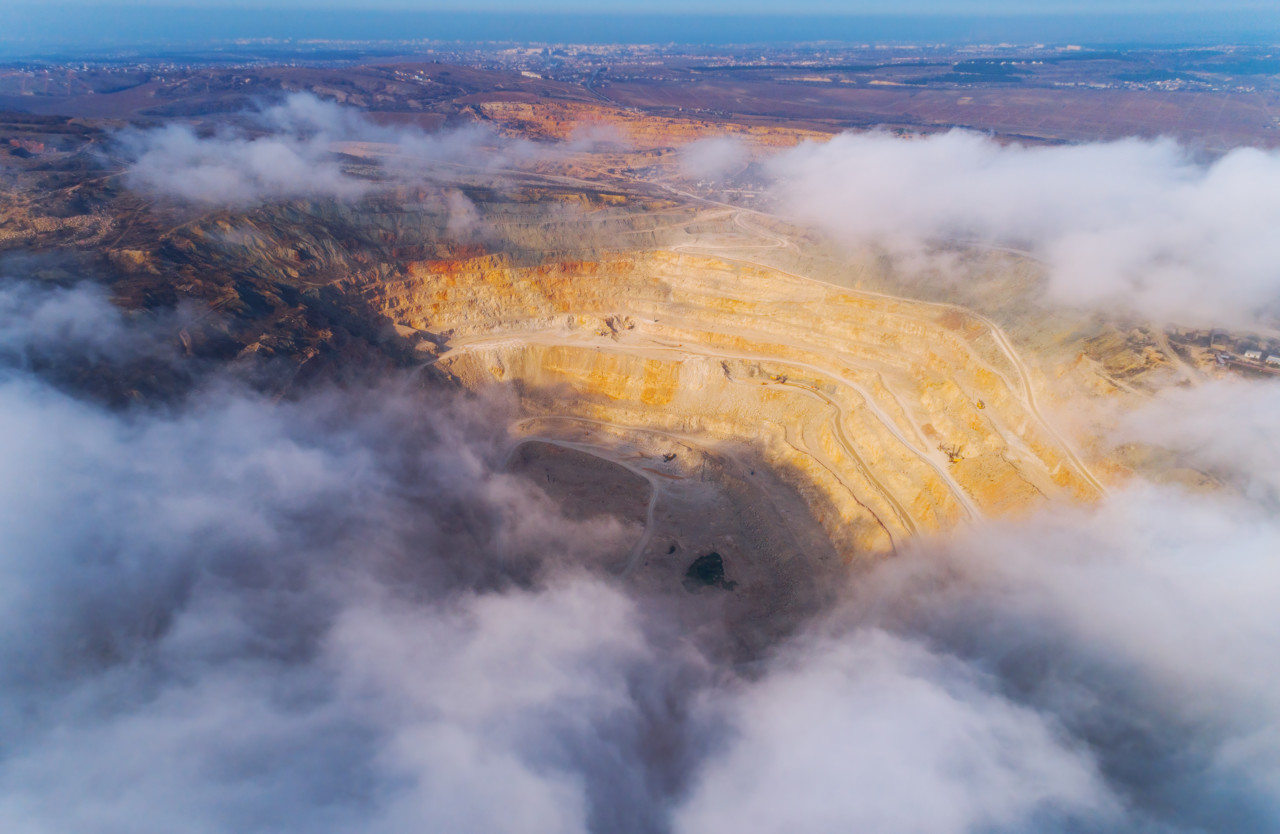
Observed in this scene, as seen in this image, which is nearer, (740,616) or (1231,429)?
(1231,429)

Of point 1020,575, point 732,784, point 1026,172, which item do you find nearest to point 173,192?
point 732,784

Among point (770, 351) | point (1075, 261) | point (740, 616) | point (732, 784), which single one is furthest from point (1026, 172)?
point (732, 784)

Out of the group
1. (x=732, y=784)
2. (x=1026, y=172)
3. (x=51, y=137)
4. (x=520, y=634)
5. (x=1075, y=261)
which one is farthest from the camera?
(x=1026, y=172)

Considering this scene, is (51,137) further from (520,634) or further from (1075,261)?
(1075,261)

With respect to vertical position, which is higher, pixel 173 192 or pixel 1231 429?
pixel 173 192

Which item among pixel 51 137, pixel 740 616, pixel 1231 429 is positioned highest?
pixel 51 137

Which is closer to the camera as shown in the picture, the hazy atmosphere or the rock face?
the hazy atmosphere

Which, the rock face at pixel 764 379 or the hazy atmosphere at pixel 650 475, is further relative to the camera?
the rock face at pixel 764 379

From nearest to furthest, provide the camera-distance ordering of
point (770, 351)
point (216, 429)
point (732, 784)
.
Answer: point (732, 784) → point (216, 429) → point (770, 351)
